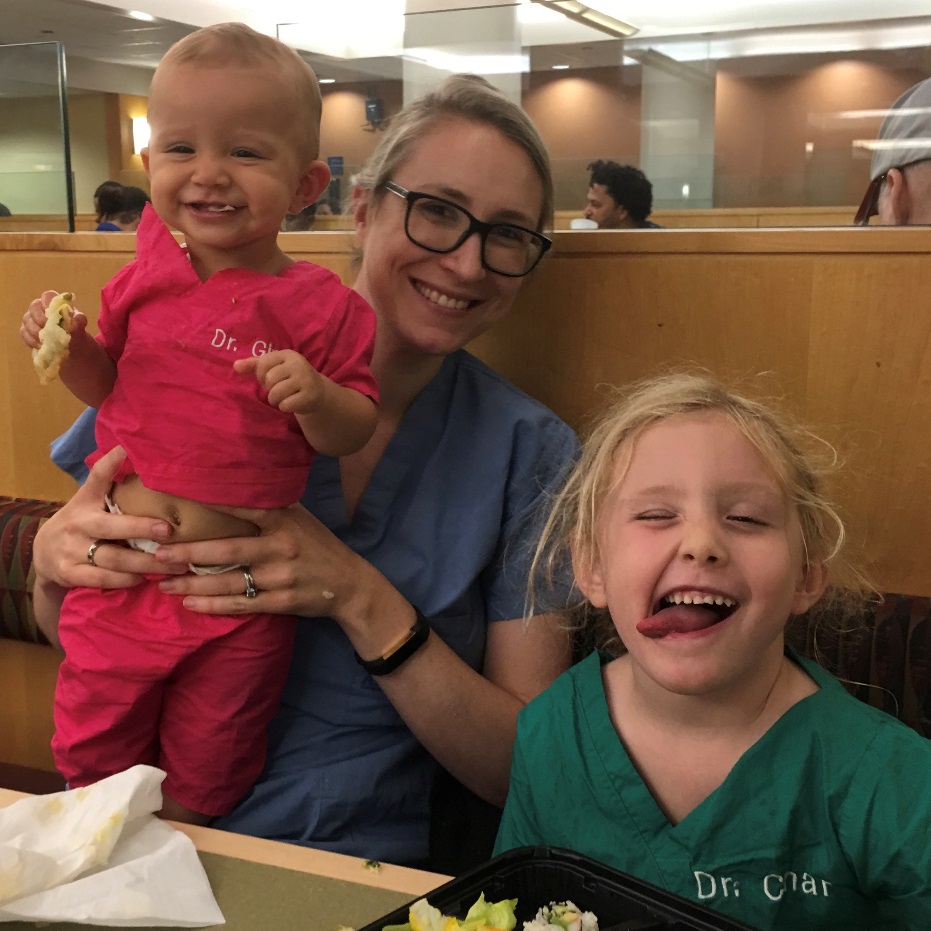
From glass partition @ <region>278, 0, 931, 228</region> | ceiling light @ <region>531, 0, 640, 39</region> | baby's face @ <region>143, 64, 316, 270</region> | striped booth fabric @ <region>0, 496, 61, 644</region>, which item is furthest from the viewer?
ceiling light @ <region>531, 0, 640, 39</region>

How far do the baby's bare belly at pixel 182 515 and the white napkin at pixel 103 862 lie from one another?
0.35 metres

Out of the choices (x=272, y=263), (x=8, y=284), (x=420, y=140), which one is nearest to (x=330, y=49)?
(x=8, y=284)

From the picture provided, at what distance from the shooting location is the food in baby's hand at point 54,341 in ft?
3.83

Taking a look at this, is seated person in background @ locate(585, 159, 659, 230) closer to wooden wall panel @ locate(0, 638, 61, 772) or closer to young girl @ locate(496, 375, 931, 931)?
wooden wall panel @ locate(0, 638, 61, 772)

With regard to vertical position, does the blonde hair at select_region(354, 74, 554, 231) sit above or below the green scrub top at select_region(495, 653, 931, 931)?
above

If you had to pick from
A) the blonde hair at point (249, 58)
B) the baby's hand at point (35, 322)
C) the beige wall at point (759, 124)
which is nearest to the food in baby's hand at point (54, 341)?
the baby's hand at point (35, 322)

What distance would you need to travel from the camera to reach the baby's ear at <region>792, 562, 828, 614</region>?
1.15 meters

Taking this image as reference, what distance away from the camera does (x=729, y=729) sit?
3.68 ft

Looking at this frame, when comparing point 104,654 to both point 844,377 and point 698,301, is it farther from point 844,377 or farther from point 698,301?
point 844,377

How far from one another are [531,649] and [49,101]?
86.5 inches

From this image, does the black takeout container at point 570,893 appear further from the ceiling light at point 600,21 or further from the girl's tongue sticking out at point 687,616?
the ceiling light at point 600,21

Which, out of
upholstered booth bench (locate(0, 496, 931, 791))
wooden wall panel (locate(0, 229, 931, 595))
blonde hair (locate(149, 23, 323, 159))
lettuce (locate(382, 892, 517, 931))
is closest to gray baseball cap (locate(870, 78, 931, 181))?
wooden wall panel (locate(0, 229, 931, 595))

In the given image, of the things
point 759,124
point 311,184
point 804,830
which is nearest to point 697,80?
point 759,124

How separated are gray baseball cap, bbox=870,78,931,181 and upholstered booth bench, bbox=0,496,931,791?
0.87 meters
